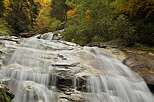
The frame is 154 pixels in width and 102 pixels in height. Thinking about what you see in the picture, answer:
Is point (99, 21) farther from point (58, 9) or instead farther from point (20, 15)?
point (58, 9)

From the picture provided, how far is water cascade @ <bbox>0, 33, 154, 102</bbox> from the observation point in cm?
428

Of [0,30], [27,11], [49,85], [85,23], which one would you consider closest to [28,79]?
[49,85]

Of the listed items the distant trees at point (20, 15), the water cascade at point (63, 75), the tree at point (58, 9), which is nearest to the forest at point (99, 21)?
the distant trees at point (20, 15)

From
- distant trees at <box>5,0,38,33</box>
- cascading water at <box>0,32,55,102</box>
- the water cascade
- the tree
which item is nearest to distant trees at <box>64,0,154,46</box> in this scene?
the water cascade

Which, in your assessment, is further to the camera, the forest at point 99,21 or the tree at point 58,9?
the tree at point 58,9

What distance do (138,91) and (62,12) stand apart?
2280 centimetres

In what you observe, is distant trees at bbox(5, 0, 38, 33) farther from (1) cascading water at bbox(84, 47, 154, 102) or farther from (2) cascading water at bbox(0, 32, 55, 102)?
(1) cascading water at bbox(84, 47, 154, 102)

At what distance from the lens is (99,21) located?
437 inches

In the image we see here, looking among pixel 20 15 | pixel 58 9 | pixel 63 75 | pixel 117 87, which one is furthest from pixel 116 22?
pixel 58 9

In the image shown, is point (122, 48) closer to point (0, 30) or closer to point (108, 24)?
point (108, 24)

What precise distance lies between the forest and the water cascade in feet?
12.5

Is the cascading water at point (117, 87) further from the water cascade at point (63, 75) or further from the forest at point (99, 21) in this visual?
the forest at point (99, 21)

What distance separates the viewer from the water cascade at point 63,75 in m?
4.28

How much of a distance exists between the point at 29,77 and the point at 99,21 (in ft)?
25.8
